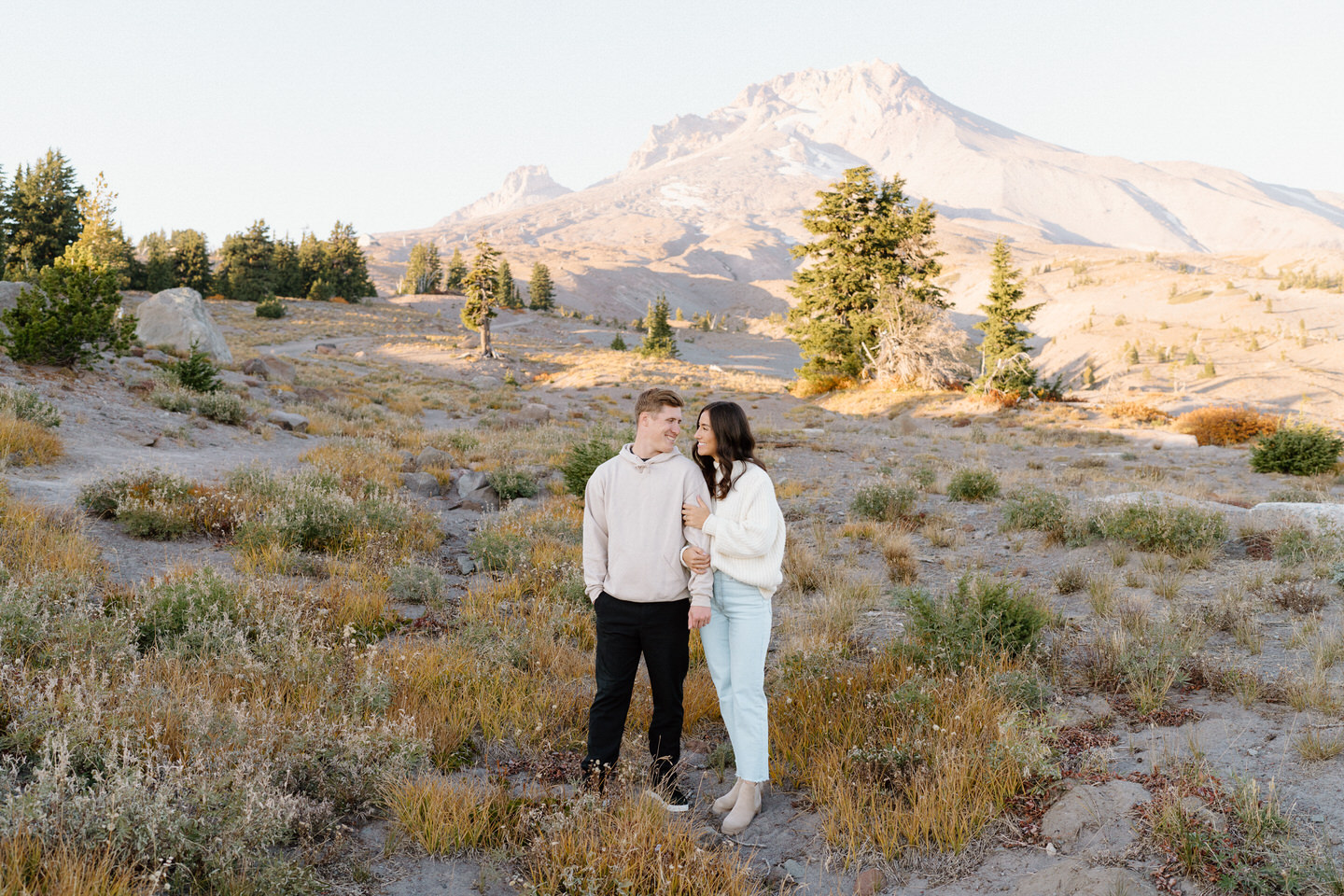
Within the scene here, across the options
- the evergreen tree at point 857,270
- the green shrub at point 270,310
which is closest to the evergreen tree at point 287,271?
the green shrub at point 270,310

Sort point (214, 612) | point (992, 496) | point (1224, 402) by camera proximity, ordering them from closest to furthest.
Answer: point (214, 612), point (992, 496), point (1224, 402)

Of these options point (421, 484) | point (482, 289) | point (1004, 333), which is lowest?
point (421, 484)

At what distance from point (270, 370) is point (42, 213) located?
3651 cm

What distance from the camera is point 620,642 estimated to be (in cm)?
360

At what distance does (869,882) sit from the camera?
3.06 m

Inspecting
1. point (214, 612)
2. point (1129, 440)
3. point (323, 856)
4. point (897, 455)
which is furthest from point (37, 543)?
point (1129, 440)

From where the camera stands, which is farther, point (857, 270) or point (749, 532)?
point (857, 270)

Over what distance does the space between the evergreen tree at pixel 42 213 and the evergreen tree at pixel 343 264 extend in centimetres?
2255

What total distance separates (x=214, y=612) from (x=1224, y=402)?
42.2 m

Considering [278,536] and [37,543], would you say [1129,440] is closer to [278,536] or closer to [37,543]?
[278,536]

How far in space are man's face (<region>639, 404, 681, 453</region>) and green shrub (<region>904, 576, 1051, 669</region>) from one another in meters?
2.60

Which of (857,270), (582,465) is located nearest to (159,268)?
(857,270)

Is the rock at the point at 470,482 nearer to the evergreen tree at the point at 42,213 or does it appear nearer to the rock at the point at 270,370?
the rock at the point at 270,370

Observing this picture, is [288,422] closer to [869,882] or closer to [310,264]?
[869,882]
